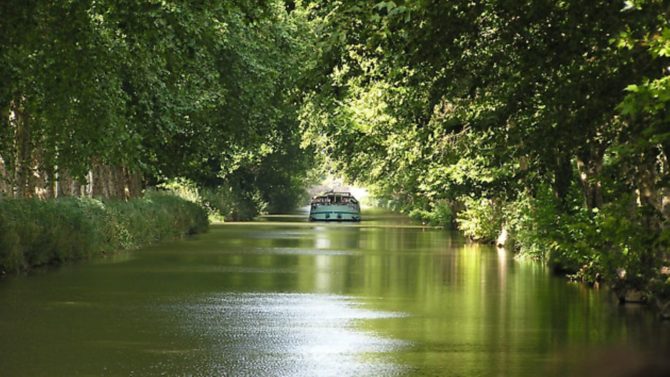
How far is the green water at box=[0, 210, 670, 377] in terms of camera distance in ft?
44.3

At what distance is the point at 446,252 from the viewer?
38281mm

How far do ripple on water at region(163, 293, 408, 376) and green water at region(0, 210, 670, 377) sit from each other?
2 cm

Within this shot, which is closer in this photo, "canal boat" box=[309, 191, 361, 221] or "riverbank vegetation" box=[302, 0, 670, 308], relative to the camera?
"riverbank vegetation" box=[302, 0, 670, 308]

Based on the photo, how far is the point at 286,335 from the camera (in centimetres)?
1620

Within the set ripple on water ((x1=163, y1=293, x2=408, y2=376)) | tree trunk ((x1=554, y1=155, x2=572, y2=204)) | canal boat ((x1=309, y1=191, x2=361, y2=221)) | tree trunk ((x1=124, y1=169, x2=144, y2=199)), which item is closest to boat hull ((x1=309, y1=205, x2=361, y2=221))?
canal boat ((x1=309, y1=191, x2=361, y2=221))

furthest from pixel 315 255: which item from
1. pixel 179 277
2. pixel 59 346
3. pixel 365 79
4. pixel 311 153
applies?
pixel 311 153

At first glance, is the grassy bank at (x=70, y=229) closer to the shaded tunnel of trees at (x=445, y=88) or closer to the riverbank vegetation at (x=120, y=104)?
the riverbank vegetation at (x=120, y=104)

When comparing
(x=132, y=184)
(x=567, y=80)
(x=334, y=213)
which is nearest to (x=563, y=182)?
(x=567, y=80)

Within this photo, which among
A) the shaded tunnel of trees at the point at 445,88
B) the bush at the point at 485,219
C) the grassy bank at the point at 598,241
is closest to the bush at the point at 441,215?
the bush at the point at 485,219

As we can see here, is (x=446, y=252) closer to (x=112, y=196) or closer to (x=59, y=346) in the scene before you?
(x=112, y=196)

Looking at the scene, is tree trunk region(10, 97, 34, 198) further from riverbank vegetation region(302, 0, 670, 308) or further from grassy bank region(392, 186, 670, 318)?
riverbank vegetation region(302, 0, 670, 308)

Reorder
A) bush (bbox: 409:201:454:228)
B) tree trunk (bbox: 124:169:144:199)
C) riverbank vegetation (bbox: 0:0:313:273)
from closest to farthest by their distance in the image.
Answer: riverbank vegetation (bbox: 0:0:313:273) < tree trunk (bbox: 124:169:144:199) < bush (bbox: 409:201:454:228)

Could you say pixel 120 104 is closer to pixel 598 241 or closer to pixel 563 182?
pixel 563 182

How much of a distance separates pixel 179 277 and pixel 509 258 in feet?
37.9
